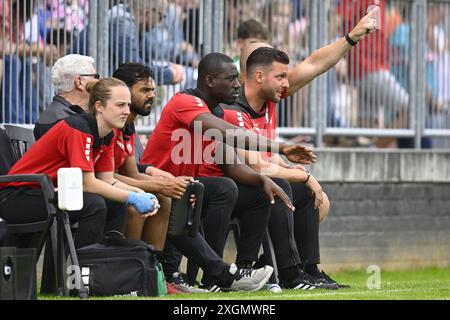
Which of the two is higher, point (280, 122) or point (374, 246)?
point (280, 122)

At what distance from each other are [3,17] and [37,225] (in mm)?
3240

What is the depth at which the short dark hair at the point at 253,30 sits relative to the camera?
45.3 ft

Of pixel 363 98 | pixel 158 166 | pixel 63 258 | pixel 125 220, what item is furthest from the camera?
pixel 363 98

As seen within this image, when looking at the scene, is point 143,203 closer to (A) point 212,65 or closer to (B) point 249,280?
(B) point 249,280

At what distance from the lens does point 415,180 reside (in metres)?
A: 16.1

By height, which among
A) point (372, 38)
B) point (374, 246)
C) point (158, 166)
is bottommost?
point (374, 246)

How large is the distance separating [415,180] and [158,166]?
515 cm

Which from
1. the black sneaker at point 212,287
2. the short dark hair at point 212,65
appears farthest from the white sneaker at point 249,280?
the short dark hair at point 212,65

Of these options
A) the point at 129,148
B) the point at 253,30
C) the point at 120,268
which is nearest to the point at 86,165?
the point at 120,268

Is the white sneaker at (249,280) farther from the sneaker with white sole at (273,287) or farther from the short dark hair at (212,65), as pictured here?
the short dark hair at (212,65)

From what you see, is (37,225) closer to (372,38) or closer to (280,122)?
(280,122)
